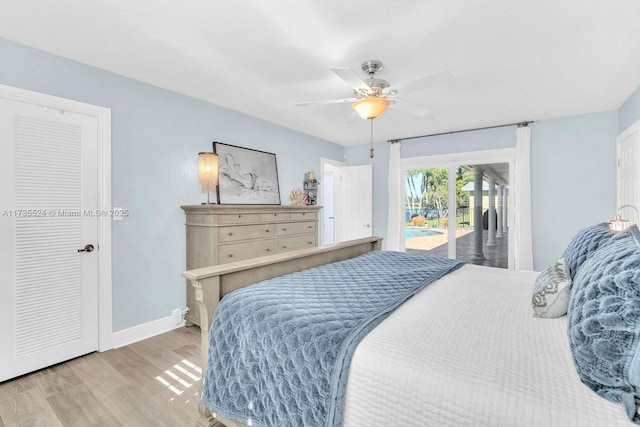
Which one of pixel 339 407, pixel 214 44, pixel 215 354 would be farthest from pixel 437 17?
pixel 215 354

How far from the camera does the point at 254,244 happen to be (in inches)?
136

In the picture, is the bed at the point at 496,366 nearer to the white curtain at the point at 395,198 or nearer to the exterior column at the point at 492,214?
the exterior column at the point at 492,214

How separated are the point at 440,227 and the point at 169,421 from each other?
4572 mm

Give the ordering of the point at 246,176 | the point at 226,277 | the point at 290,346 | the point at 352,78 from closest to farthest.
A: the point at 290,346, the point at 226,277, the point at 352,78, the point at 246,176

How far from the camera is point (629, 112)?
3.32 m

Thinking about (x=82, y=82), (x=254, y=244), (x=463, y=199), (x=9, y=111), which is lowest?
(x=254, y=244)

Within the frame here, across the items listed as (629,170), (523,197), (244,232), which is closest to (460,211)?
(523,197)

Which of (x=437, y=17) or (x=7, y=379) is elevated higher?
(x=437, y=17)

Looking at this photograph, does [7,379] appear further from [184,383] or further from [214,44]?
[214,44]

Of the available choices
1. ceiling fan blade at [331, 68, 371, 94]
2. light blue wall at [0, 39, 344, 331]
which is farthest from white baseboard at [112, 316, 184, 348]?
ceiling fan blade at [331, 68, 371, 94]

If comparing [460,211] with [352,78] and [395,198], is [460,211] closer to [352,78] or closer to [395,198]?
[395,198]

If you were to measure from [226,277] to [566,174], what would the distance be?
4543 millimetres

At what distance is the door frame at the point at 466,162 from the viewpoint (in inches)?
176

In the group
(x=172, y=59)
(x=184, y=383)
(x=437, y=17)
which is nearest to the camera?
(x=437, y=17)
